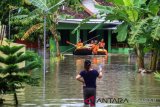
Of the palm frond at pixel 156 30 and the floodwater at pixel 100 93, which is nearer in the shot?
the floodwater at pixel 100 93

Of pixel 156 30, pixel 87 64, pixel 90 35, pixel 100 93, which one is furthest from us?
pixel 90 35

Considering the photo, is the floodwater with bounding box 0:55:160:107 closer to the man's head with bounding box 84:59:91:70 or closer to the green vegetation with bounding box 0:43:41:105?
the green vegetation with bounding box 0:43:41:105

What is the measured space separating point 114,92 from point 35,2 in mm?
13247

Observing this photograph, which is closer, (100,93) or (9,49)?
(9,49)

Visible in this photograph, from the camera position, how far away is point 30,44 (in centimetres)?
3903

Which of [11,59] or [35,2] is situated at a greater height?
[35,2]

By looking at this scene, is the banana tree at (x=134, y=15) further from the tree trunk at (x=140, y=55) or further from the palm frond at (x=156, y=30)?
the palm frond at (x=156, y=30)

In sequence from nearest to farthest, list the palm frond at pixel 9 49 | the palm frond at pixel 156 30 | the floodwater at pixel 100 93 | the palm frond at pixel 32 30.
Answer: the palm frond at pixel 9 49, the floodwater at pixel 100 93, the palm frond at pixel 156 30, the palm frond at pixel 32 30

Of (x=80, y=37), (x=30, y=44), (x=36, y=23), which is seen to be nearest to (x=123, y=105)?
(x=36, y=23)

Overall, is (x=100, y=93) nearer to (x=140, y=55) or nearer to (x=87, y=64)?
(x=87, y=64)

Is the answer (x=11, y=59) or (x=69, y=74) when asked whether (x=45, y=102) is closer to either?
(x=11, y=59)

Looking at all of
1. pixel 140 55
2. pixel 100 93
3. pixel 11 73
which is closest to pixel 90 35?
pixel 140 55

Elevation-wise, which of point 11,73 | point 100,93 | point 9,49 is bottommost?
point 100,93

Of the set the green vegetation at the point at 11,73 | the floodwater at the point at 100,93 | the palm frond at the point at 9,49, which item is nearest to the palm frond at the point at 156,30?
the floodwater at the point at 100,93
